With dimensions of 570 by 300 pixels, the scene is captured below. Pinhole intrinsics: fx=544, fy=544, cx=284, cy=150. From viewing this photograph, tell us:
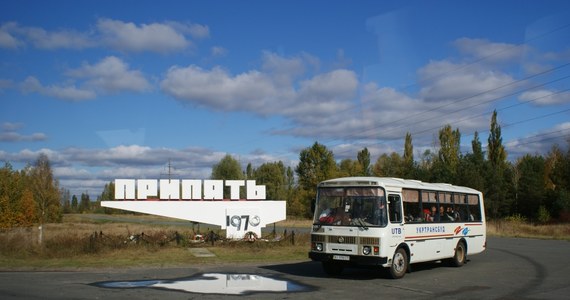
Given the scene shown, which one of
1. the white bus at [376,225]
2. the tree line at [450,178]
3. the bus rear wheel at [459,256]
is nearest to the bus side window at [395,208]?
the white bus at [376,225]

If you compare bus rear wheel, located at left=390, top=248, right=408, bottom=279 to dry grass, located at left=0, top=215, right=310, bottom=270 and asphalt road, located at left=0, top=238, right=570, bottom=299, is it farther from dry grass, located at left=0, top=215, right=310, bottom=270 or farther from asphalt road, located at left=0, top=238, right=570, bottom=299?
dry grass, located at left=0, top=215, right=310, bottom=270

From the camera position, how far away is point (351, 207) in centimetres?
1595

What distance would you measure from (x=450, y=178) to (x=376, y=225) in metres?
58.6

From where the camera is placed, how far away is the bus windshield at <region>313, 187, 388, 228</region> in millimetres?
15523

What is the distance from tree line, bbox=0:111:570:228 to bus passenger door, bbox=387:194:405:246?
43532 mm

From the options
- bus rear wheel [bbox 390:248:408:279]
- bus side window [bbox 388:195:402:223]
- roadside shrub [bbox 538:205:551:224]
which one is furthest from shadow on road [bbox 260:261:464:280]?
roadside shrub [bbox 538:205:551:224]

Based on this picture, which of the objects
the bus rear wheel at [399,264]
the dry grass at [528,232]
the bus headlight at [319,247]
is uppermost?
the bus headlight at [319,247]

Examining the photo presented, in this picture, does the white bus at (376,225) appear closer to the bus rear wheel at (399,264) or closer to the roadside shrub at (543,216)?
the bus rear wheel at (399,264)

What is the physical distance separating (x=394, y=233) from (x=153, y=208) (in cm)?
1642

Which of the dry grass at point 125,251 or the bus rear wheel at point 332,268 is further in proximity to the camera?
the dry grass at point 125,251

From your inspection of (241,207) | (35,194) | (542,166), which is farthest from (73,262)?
(542,166)

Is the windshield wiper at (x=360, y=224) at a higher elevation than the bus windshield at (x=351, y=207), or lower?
lower

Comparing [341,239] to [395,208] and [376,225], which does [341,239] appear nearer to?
[376,225]

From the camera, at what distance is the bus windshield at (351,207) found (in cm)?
1552
